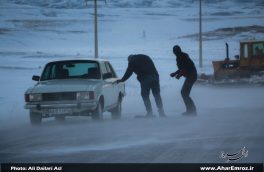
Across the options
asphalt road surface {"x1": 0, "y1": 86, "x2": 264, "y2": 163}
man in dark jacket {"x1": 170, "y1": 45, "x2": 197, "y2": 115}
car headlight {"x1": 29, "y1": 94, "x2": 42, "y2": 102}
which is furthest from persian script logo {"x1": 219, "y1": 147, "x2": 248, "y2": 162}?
man in dark jacket {"x1": 170, "y1": 45, "x2": 197, "y2": 115}

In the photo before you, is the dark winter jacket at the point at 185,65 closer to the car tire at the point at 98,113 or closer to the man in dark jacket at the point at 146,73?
the man in dark jacket at the point at 146,73

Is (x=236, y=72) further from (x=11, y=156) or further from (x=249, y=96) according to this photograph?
(x=11, y=156)

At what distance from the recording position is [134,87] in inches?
1103

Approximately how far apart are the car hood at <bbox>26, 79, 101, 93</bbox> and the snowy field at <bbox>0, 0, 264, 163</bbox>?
0.68 metres

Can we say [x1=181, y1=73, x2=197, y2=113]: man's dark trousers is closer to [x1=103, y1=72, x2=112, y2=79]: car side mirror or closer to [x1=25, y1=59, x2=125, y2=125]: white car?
[x1=103, y1=72, x2=112, y2=79]: car side mirror

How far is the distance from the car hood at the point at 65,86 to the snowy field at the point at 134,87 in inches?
26.9

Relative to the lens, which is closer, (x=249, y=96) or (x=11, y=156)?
(x=11, y=156)

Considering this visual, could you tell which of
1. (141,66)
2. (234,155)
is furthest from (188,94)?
(234,155)

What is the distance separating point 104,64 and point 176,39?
31.1 m

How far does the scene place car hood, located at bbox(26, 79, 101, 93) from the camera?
46.9 ft

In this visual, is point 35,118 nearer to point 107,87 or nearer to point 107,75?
point 107,87

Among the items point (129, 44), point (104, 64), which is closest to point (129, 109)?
point (104, 64)

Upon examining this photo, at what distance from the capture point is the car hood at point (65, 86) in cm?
1429

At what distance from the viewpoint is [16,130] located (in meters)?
13.6
